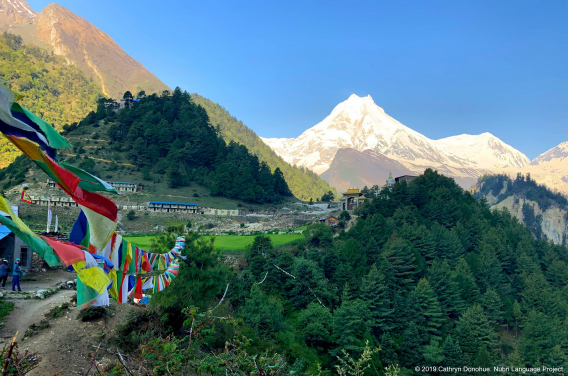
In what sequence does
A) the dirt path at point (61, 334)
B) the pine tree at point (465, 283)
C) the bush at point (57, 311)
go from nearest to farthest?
the dirt path at point (61, 334), the bush at point (57, 311), the pine tree at point (465, 283)

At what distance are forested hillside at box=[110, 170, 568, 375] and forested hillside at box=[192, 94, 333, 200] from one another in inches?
2721

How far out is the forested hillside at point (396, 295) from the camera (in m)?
16.7

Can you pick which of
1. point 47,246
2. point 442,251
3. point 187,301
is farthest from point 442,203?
point 47,246

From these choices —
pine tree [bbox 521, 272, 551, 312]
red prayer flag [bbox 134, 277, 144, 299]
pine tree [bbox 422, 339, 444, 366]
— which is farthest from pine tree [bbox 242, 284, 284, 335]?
pine tree [bbox 521, 272, 551, 312]

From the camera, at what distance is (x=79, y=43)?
170 m

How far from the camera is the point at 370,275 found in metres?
27.2

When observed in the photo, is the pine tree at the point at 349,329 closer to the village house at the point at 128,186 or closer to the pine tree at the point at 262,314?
the pine tree at the point at 262,314

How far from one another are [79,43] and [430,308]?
18815cm

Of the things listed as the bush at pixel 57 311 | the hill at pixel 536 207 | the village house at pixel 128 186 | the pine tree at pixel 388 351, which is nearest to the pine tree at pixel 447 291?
the pine tree at pixel 388 351

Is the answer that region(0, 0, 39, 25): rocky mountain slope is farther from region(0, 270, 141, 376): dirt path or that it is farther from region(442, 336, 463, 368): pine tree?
region(442, 336, 463, 368): pine tree

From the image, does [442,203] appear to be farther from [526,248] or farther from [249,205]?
[249,205]

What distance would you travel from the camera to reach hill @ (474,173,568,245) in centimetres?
10181

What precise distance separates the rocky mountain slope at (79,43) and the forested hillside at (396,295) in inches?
5570

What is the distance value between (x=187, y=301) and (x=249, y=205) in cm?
4714
